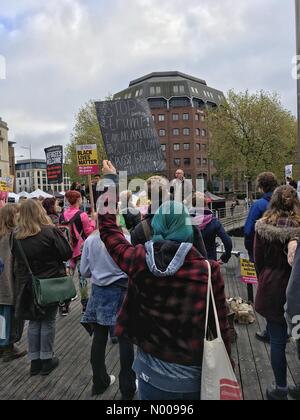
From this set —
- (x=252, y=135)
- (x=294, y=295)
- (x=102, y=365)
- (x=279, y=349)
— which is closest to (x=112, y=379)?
(x=102, y=365)

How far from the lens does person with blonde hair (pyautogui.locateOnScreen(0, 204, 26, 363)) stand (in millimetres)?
4262

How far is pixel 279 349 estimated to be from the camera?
3279mm

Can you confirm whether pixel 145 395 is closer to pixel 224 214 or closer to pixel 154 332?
pixel 154 332

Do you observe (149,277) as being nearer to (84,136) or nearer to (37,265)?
(37,265)

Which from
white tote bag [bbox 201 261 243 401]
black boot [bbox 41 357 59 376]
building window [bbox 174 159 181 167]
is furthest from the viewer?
building window [bbox 174 159 181 167]

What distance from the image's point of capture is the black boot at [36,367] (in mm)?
4074

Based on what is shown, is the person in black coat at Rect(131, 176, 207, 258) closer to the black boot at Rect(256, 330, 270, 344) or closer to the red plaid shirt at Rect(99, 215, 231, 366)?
the red plaid shirt at Rect(99, 215, 231, 366)

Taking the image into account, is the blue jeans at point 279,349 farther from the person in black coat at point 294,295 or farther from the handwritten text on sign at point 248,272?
the handwritten text on sign at point 248,272

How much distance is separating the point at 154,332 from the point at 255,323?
3.66 meters

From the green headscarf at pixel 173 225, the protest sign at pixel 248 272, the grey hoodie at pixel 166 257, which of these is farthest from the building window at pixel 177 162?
the grey hoodie at pixel 166 257

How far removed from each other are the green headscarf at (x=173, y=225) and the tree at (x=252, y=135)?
3118cm

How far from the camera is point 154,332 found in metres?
2.11

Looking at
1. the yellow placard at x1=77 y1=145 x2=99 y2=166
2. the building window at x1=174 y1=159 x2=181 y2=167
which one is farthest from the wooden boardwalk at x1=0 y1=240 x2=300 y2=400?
the building window at x1=174 y1=159 x2=181 y2=167

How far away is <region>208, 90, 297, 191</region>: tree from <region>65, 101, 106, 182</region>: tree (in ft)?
36.6
